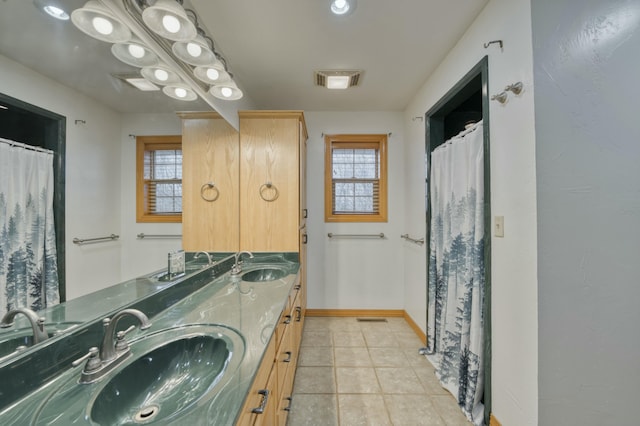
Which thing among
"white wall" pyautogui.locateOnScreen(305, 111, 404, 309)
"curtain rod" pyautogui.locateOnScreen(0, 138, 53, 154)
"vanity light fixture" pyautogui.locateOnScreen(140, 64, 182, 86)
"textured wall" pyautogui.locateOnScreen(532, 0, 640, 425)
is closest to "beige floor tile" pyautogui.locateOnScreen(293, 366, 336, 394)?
"white wall" pyautogui.locateOnScreen(305, 111, 404, 309)

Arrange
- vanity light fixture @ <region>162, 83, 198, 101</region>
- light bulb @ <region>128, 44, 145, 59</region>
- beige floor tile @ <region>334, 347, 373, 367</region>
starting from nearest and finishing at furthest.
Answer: light bulb @ <region>128, 44, 145, 59</region>
vanity light fixture @ <region>162, 83, 198, 101</region>
beige floor tile @ <region>334, 347, 373, 367</region>

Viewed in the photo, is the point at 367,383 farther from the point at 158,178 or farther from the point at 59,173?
the point at 59,173

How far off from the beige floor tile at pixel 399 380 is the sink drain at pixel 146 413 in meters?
1.62

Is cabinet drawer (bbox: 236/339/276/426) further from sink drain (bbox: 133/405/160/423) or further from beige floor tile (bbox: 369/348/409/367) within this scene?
beige floor tile (bbox: 369/348/409/367)

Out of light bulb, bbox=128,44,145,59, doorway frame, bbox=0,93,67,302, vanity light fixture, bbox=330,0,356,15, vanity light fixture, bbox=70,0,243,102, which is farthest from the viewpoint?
vanity light fixture, bbox=330,0,356,15

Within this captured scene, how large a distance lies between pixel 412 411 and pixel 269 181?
204 cm

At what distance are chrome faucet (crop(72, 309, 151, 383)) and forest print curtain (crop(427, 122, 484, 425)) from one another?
1.76 m

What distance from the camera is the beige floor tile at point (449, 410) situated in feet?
4.97

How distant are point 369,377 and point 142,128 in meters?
2.23

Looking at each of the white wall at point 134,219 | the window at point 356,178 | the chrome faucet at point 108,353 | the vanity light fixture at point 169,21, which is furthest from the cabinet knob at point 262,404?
the window at point 356,178

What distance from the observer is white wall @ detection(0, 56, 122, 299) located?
67cm

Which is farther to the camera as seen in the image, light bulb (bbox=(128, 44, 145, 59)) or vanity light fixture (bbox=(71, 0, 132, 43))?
light bulb (bbox=(128, 44, 145, 59))

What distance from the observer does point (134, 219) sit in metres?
1.03

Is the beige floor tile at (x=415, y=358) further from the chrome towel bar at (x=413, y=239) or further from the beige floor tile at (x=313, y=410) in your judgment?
the chrome towel bar at (x=413, y=239)
